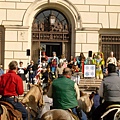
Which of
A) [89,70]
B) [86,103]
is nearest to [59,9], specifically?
[89,70]

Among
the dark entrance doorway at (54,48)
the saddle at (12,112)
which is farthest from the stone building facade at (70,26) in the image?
the saddle at (12,112)

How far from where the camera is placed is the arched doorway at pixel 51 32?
994 inches

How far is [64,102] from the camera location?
Answer: 864 cm

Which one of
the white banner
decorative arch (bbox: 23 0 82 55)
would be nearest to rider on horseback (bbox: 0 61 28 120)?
the white banner

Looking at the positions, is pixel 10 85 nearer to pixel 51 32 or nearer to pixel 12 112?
pixel 12 112

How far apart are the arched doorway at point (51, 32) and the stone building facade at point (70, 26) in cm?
7

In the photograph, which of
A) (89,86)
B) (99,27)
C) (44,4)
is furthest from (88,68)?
(44,4)

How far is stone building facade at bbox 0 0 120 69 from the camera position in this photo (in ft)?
80.0

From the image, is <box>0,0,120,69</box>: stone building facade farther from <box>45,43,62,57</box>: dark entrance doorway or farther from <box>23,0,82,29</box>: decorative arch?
<box>45,43,62,57</box>: dark entrance doorway

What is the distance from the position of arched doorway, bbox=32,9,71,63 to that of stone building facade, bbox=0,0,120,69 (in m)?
0.07

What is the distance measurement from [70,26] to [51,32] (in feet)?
4.30

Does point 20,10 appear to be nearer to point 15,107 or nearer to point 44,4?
point 44,4

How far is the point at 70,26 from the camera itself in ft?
83.3

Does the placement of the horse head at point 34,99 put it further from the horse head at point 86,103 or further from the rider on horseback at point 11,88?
the rider on horseback at point 11,88
